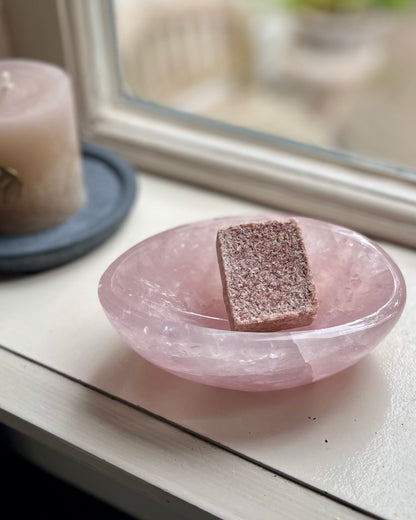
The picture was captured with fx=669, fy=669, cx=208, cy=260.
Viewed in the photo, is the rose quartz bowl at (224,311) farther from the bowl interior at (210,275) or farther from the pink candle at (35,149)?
the pink candle at (35,149)

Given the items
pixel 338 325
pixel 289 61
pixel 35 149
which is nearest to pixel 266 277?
pixel 338 325

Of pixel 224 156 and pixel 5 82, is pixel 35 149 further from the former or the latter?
pixel 224 156

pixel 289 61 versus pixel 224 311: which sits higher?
pixel 224 311

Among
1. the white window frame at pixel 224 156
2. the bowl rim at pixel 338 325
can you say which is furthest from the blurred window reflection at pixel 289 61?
the bowl rim at pixel 338 325

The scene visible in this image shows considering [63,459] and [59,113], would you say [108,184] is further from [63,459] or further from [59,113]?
[63,459]

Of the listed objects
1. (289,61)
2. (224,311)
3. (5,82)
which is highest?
(5,82)

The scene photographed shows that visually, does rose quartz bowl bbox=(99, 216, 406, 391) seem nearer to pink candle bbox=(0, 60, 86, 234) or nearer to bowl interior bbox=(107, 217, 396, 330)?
bowl interior bbox=(107, 217, 396, 330)

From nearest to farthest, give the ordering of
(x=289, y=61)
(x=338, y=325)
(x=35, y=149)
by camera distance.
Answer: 1. (x=338, y=325)
2. (x=35, y=149)
3. (x=289, y=61)
